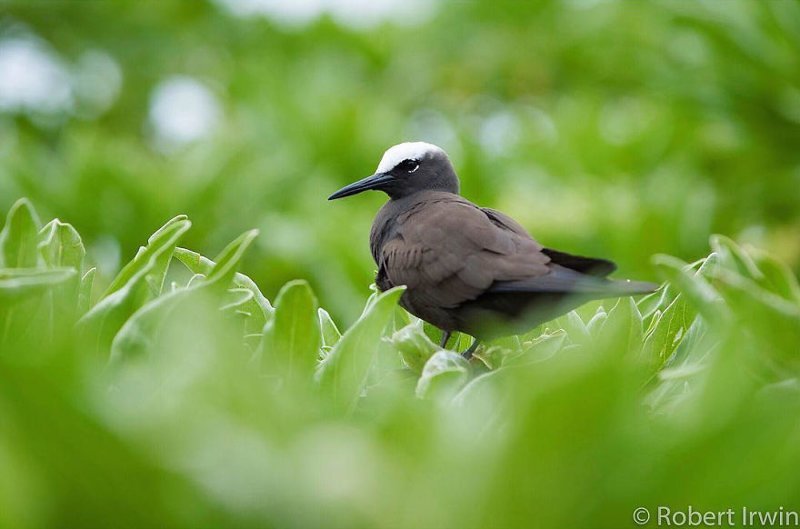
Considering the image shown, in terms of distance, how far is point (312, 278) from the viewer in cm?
282

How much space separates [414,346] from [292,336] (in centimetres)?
21

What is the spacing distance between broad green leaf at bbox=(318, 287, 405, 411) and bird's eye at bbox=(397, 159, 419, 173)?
0.99 meters

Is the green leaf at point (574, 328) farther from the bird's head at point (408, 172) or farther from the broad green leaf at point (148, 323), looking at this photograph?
the bird's head at point (408, 172)

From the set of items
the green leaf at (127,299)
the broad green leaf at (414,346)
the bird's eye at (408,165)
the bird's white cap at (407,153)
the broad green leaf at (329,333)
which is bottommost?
the broad green leaf at (329,333)

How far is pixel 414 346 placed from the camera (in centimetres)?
108

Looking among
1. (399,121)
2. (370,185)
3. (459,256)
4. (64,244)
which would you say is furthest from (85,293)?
(399,121)

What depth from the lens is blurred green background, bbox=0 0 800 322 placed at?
2879mm

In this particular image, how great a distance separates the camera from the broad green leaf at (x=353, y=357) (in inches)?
34.8

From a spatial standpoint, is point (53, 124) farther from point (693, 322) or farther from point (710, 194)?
point (693, 322)

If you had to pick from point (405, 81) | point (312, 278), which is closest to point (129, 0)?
point (405, 81)

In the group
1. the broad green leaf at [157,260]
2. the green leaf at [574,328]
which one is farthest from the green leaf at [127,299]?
the green leaf at [574,328]

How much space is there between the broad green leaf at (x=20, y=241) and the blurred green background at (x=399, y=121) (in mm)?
1515

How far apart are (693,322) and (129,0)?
430 centimetres

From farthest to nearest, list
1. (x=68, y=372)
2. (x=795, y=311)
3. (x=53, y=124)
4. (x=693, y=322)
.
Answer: (x=53, y=124) < (x=693, y=322) < (x=795, y=311) < (x=68, y=372)
